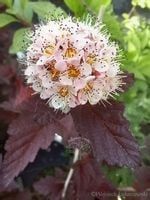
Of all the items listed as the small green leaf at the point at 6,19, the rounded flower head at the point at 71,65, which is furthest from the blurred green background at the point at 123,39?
the rounded flower head at the point at 71,65

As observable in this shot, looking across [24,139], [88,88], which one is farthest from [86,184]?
[88,88]

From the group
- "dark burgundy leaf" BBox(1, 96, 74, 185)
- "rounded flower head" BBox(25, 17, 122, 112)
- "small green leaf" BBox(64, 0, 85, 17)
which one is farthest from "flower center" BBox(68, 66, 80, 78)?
"small green leaf" BBox(64, 0, 85, 17)

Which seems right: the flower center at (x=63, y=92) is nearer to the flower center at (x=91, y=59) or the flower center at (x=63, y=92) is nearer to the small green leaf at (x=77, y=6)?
the flower center at (x=91, y=59)

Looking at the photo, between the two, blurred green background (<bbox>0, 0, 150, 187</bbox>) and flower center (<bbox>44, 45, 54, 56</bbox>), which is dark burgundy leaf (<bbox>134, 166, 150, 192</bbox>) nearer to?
blurred green background (<bbox>0, 0, 150, 187</bbox>)

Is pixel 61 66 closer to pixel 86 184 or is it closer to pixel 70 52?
pixel 70 52

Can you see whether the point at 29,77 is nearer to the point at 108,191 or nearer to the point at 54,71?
the point at 54,71

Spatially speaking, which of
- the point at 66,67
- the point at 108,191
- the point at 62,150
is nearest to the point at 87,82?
the point at 66,67
